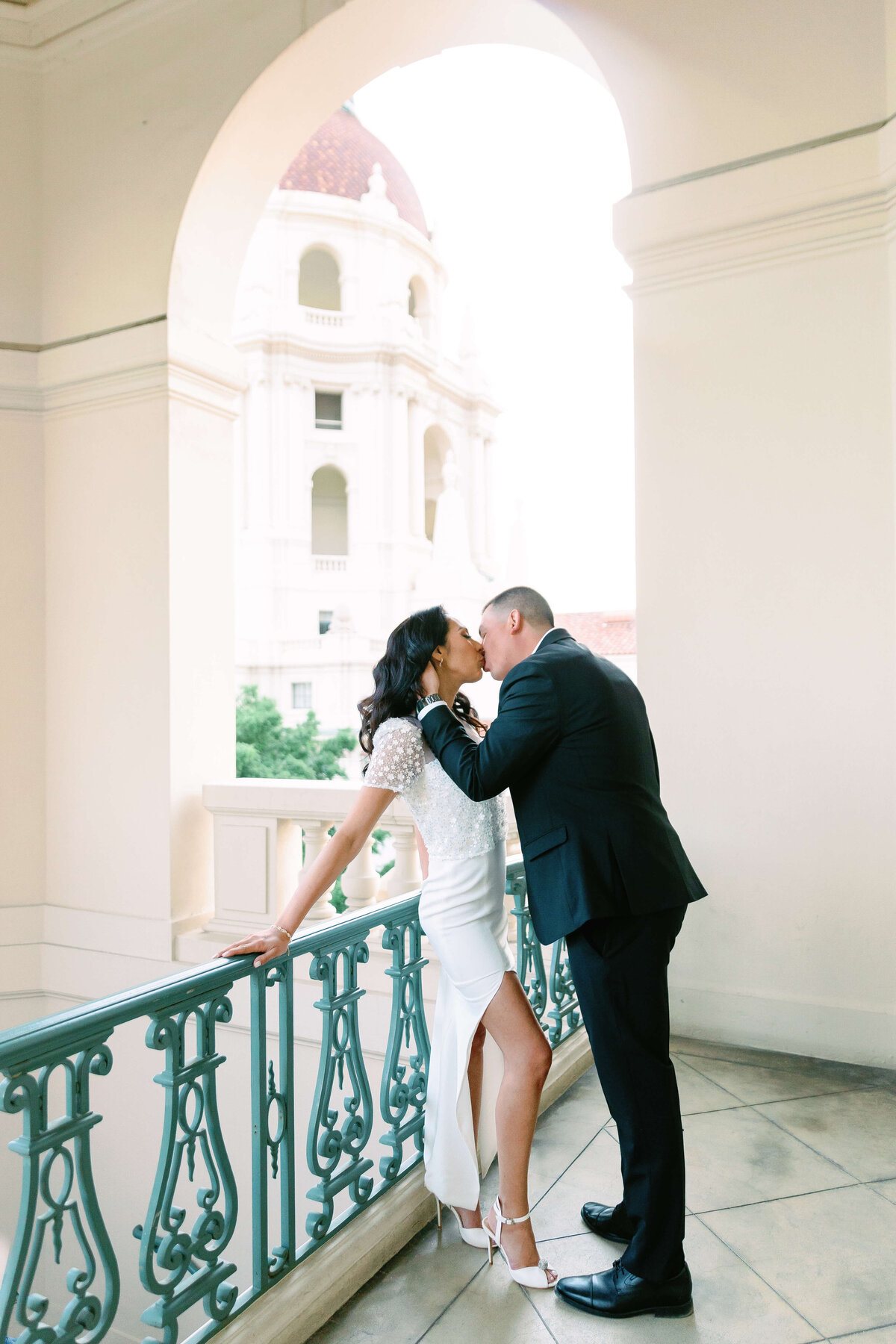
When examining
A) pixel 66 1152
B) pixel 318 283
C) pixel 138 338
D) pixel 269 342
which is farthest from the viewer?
pixel 318 283

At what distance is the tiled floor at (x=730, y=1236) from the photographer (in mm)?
2264

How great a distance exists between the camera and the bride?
2.42 meters

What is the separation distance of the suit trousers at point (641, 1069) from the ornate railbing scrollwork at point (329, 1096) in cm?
67

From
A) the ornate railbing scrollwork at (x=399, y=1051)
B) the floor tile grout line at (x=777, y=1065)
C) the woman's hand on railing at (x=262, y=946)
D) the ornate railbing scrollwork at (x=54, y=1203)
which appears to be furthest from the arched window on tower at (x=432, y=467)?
the ornate railbing scrollwork at (x=54, y=1203)

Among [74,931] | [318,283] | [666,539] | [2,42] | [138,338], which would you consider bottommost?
[74,931]

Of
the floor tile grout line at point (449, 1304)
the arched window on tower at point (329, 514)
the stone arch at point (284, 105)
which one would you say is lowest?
the floor tile grout line at point (449, 1304)

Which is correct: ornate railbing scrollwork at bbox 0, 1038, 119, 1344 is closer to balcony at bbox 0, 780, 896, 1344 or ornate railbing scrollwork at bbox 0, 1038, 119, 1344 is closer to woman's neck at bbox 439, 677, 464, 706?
balcony at bbox 0, 780, 896, 1344

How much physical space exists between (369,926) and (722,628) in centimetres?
233

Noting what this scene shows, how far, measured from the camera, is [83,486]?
18.7 feet

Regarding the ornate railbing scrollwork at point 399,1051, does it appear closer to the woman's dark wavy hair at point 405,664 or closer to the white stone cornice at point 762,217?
the woman's dark wavy hair at point 405,664

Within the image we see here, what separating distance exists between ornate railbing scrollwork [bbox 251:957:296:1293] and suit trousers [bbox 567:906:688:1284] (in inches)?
31.0

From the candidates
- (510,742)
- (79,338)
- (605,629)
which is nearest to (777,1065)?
(510,742)

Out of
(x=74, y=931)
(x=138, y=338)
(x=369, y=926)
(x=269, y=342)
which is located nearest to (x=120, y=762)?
(x=74, y=931)

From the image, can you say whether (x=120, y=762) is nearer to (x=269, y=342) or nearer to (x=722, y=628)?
(x=722, y=628)
